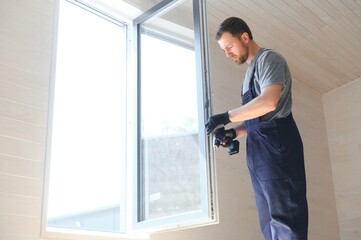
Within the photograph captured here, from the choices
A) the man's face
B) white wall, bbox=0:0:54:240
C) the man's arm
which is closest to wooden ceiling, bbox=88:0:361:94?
white wall, bbox=0:0:54:240

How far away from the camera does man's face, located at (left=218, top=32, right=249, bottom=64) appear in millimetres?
2400

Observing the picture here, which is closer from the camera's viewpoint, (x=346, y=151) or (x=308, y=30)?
(x=308, y=30)

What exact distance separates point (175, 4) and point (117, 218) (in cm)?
A: 141

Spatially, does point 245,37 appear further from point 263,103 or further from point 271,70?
point 263,103

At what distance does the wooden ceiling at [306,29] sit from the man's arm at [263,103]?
57.0 inches

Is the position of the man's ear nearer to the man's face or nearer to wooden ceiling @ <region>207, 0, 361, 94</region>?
the man's face

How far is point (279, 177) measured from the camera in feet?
6.93

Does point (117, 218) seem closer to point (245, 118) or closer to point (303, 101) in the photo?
point (245, 118)

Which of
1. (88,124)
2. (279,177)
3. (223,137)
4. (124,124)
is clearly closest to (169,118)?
(124,124)

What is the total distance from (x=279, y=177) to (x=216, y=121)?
441 mm

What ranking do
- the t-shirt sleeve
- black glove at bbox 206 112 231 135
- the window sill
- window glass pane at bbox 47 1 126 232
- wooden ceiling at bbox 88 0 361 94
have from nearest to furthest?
the t-shirt sleeve, black glove at bbox 206 112 231 135, the window sill, window glass pane at bbox 47 1 126 232, wooden ceiling at bbox 88 0 361 94

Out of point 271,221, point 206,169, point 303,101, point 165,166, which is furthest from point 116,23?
point 303,101

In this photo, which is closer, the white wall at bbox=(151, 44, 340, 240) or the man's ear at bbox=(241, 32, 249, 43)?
the man's ear at bbox=(241, 32, 249, 43)

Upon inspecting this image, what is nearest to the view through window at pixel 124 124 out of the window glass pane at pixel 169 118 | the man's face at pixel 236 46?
the window glass pane at pixel 169 118
